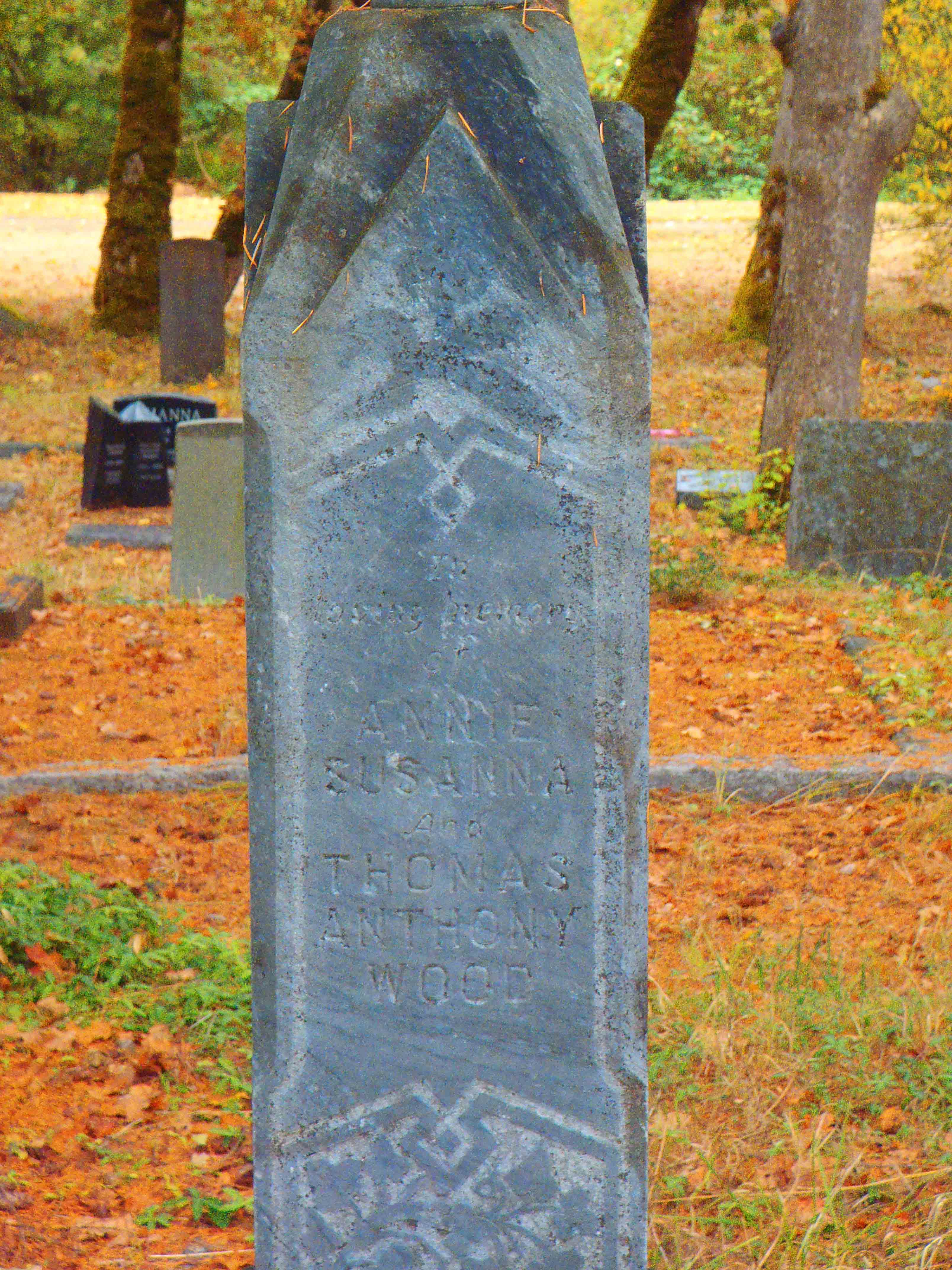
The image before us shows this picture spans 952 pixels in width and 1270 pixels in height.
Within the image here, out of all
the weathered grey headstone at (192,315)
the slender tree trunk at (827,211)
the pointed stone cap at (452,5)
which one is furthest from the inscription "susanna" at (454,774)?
the weathered grey headstone at (192,315)

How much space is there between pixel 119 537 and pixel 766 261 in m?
10.1

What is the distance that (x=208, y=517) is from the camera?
7.96 metres

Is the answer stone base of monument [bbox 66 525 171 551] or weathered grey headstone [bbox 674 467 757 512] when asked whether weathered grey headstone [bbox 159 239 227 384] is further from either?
weathered grey headstone [bbox 674 467 757 512]

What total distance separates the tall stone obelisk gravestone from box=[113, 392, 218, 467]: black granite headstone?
8283 mm

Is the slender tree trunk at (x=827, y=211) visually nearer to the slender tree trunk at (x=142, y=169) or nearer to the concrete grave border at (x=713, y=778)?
the concrete grave border at (x=713, y=778)

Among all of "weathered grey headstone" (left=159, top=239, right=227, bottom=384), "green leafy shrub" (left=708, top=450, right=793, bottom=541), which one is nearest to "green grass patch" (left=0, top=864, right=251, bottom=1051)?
"green leafy shrub" (left=708, top=450, right=793, bottom=541)

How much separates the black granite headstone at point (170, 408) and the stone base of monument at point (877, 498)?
460 centimetres

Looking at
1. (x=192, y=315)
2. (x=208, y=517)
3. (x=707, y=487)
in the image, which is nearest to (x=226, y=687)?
(x=208, y=517)

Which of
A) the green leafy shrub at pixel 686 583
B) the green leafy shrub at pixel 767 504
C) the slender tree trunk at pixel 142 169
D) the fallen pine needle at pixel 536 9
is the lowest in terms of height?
the green leafy shrub at pixel 686 583

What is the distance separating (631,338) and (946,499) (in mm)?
6305

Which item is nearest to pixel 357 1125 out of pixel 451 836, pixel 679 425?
pixel 451 836

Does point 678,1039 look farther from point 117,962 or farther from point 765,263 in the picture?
point 765,263

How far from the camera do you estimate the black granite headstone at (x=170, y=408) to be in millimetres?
10336

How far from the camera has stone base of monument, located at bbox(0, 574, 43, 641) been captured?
688 centimetres
